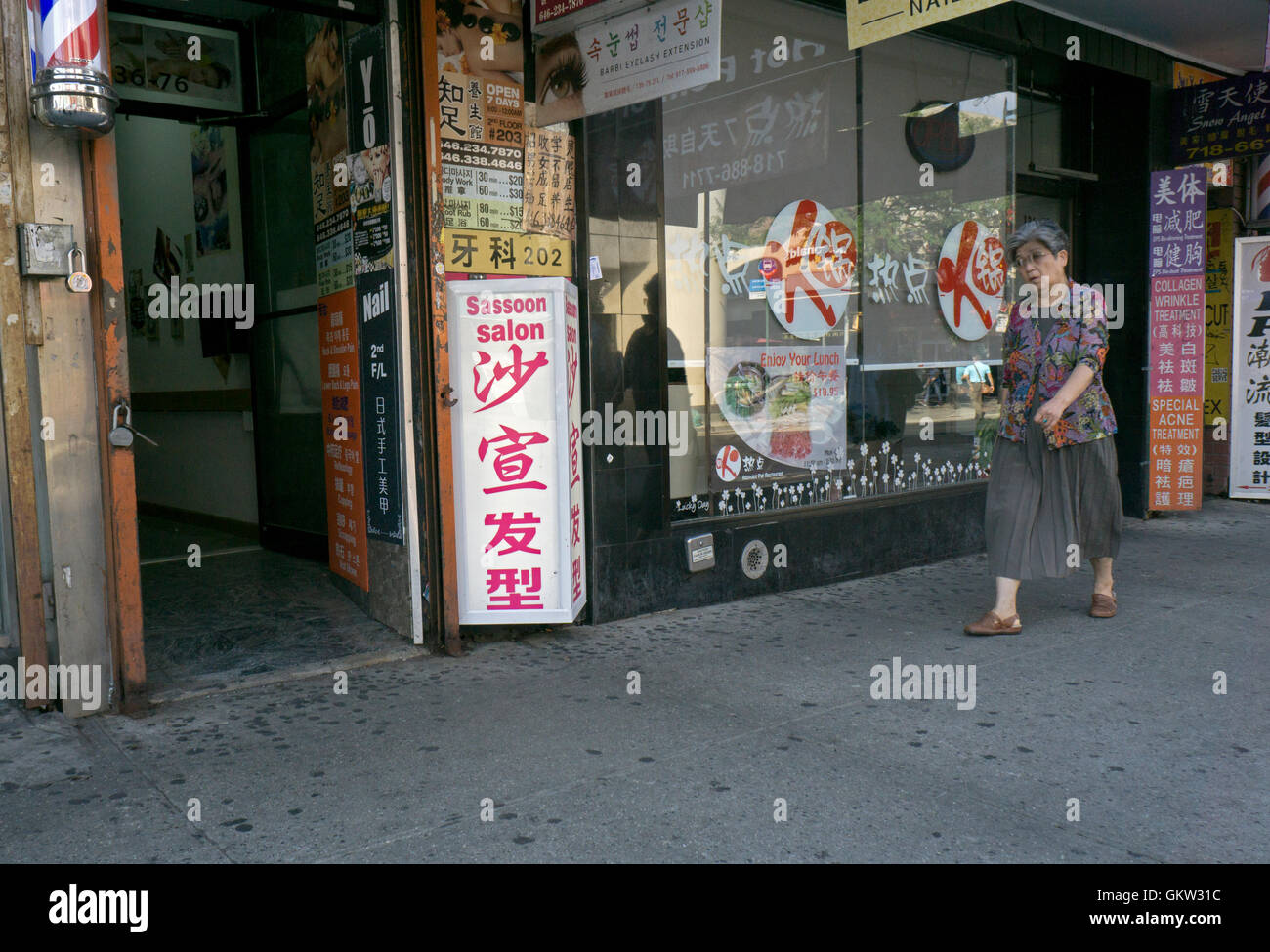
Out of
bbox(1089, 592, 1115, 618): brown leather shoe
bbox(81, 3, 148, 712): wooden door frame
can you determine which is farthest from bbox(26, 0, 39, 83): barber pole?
bbox(1089, 592, 1115, 618): brown leather shoe

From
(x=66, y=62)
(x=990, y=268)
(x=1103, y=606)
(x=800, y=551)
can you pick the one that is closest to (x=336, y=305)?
(x=66, y=62)

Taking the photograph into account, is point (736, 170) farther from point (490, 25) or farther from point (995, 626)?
point (995, 626)

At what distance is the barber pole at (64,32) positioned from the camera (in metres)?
3.58

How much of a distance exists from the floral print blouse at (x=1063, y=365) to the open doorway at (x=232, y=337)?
128 inches

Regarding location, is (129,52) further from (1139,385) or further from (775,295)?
(1139,385)

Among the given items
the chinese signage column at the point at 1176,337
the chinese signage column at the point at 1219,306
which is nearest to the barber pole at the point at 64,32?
the chinese signage column at the point at 1176,337

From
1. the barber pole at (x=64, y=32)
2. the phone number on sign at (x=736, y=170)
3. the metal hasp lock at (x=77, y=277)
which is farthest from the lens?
the phone number on sign at (x=736, y=170)

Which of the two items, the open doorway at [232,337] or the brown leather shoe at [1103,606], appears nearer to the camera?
the open doorway at [232,337]

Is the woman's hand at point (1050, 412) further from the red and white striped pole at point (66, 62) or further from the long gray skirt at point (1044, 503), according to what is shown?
the red and white striped pole at point (66, 62)

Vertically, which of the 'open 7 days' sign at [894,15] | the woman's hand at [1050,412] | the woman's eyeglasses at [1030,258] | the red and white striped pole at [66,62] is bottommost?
the woman's hand at [1050,412]

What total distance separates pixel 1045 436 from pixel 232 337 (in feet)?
18.5

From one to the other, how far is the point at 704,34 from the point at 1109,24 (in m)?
5.33

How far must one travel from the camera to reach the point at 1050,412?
4.83 meters

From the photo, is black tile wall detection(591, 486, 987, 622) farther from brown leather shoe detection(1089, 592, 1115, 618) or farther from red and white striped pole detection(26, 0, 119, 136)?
red and white striped pole detection(26, 0, 119, 136)
